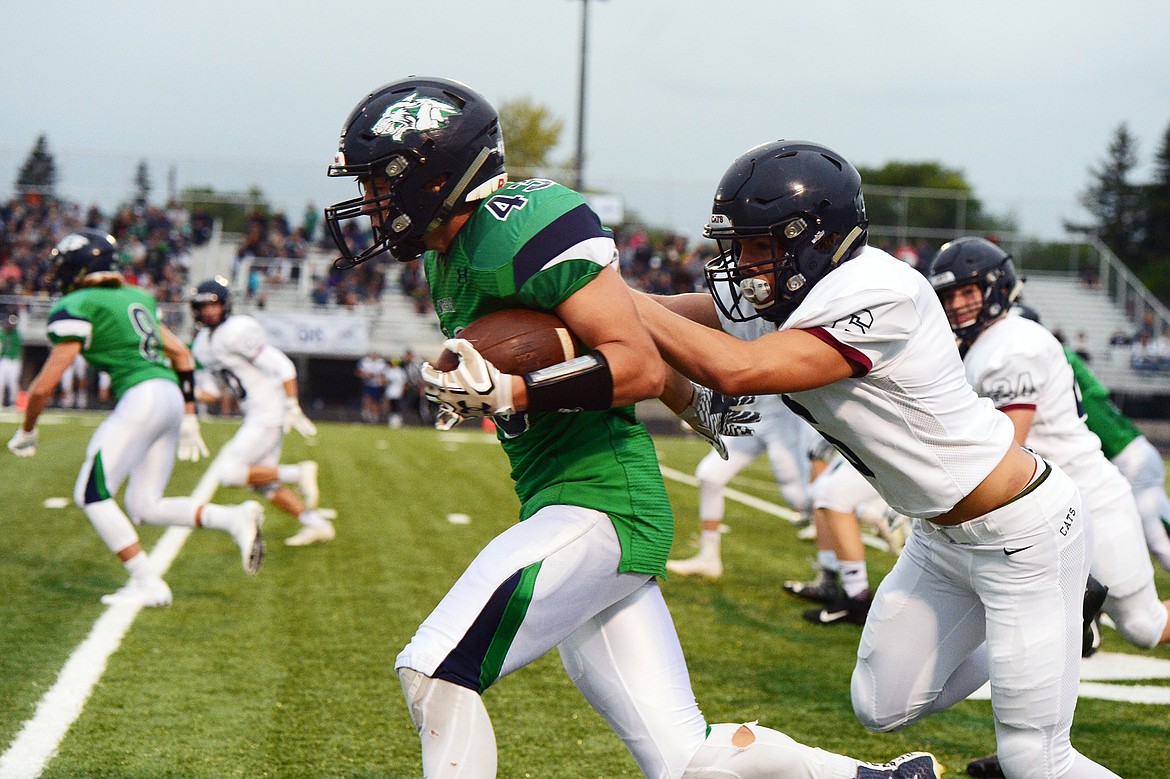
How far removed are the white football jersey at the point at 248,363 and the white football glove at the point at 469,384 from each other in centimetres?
669

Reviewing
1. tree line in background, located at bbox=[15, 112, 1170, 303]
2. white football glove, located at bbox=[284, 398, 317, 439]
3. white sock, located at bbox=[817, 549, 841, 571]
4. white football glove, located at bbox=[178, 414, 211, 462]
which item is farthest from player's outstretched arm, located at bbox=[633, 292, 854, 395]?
tree line in background, located at bbox=[15, 112, 1170, 303]

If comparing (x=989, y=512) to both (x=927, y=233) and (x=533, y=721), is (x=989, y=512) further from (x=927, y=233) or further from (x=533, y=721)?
(x=927, y=233)

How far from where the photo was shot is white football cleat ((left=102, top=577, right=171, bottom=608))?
6051mm

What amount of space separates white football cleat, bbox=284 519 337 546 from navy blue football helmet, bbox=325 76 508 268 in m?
5.94

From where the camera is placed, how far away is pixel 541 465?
2.79m

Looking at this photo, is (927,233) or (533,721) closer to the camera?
(533,721)

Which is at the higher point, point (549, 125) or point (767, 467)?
point (549, 125)

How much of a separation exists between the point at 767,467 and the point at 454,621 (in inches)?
538

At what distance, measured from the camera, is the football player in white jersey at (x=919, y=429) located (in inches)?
106

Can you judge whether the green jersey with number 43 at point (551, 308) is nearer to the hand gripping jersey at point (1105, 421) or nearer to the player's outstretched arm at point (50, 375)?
the hand gripping jersey at point (1105, 421)

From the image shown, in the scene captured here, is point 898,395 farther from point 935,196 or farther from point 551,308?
point 935,196

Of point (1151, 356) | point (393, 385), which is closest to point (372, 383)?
point (393, 385)

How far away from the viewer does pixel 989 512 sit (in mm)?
2961

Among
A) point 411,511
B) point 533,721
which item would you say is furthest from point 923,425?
point 411,511
